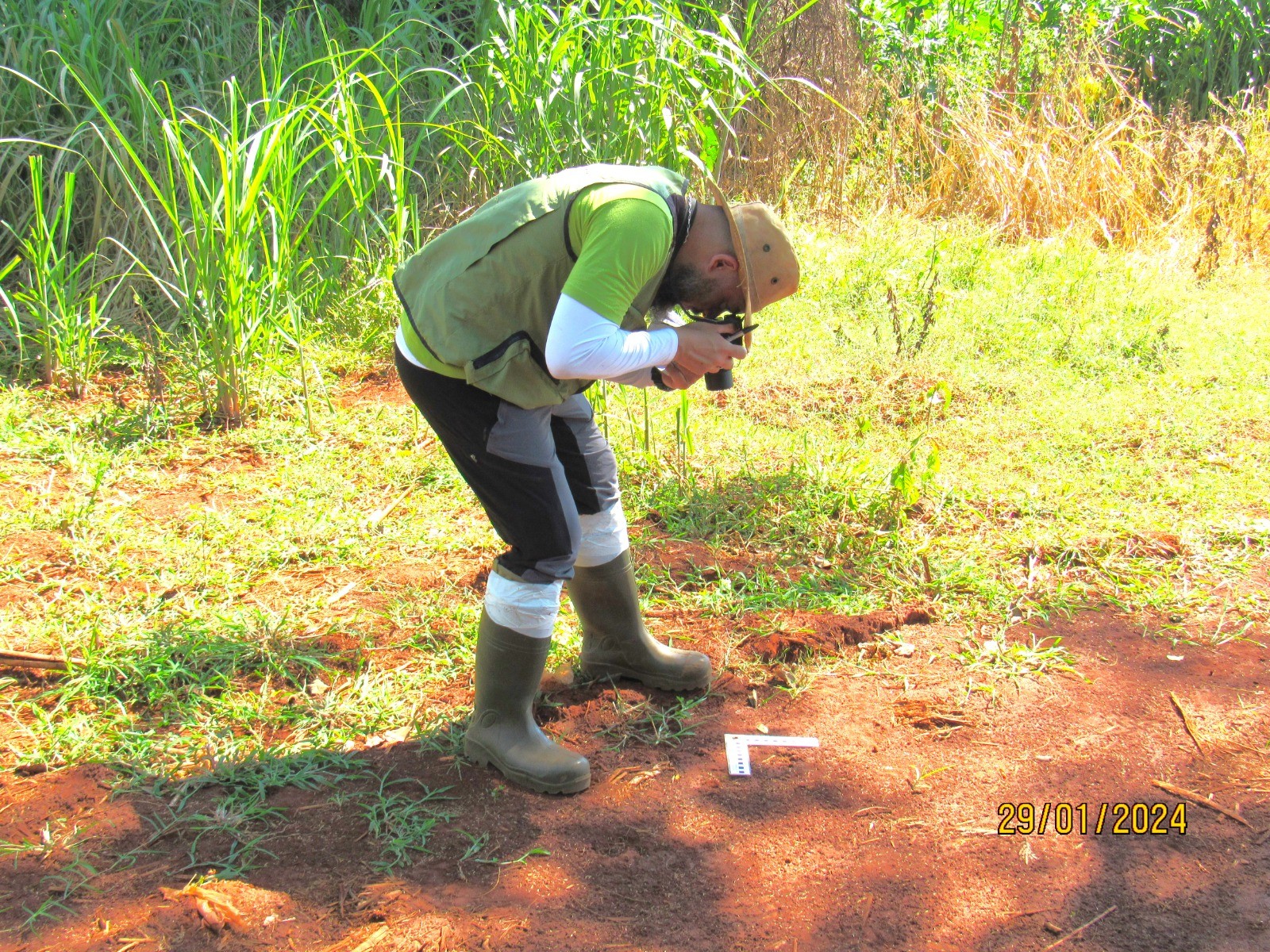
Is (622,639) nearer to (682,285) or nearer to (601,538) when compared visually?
(601,538)

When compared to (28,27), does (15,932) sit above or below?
below

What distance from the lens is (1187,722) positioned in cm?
263

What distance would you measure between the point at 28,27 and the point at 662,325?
14.4 feet

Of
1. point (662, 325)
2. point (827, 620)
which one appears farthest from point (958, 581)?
point (662, 325)

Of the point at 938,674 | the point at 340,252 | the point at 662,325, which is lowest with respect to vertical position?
the point at 938,674

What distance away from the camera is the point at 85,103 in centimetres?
506

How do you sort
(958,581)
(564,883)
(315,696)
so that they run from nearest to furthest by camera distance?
(564,883) < (315,696) < (958,581)

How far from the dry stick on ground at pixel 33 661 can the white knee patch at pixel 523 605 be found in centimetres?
122

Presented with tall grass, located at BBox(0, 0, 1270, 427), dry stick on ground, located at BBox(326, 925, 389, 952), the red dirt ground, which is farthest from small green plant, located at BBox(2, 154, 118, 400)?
dry stick on ground, located at BBox(326, 925, 389, 952)

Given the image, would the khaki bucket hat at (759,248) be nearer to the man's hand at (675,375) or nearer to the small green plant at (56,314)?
the man's hand at (675,375)

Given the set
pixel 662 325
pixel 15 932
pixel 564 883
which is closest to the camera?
pixel 15 932

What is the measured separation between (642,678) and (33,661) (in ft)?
5.11

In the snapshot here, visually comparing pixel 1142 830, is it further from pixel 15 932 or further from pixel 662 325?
pixel 15 932
